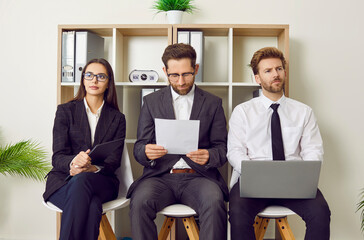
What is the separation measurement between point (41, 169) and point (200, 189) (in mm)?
1458

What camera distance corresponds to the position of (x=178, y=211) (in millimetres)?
1835

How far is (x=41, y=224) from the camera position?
2838 millimetres


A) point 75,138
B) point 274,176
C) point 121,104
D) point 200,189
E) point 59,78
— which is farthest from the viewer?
point 121,104

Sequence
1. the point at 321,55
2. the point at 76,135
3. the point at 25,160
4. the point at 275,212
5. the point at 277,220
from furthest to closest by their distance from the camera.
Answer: the point at 321,55 < the point at 25,160 < the point at 76,135 < the point at 277,220 < the point at 275,212

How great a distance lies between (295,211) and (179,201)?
614mm

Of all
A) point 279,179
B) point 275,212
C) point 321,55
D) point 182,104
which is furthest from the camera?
point 321,55

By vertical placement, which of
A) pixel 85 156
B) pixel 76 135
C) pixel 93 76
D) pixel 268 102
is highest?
pixel 93 76

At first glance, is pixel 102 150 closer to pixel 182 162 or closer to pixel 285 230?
pixel 182 162

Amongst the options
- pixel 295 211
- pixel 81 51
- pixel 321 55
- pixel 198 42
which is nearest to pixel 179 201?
pixel 295 211

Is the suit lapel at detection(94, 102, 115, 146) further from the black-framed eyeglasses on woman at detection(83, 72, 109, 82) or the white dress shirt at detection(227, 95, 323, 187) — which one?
the white dress shirt at detection(227, 95, 323, 187)

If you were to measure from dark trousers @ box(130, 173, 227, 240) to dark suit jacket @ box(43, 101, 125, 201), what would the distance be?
0.25 metres

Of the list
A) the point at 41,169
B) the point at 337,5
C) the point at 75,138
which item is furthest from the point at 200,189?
the point at 337,5

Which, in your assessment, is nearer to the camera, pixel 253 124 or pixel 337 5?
pixel 253 124

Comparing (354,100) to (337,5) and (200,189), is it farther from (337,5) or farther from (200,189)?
(200,189)
